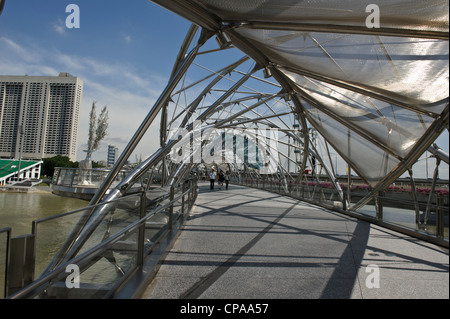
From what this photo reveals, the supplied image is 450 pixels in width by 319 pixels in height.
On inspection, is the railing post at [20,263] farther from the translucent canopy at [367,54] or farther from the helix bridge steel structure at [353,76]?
the translucent canopy at [367,54]

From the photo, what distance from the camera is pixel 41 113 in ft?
237

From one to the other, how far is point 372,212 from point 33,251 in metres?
10.5

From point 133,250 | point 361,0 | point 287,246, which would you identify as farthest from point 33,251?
point 361,0

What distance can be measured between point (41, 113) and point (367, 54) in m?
83.9

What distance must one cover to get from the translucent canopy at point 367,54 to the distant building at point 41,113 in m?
69.9

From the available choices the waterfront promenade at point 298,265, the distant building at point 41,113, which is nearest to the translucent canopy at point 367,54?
the waterfront promenade at point 298,265

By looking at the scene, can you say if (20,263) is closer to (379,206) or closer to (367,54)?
(367,54)

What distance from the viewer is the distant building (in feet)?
223

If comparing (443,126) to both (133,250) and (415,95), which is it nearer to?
(415,95)

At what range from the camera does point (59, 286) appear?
100 inches

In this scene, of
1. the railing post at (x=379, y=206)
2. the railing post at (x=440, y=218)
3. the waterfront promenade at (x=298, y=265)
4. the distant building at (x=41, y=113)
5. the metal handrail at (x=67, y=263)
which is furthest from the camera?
the distant building at (x=41, y=113)

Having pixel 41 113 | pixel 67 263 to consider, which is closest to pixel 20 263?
pixel 67 263

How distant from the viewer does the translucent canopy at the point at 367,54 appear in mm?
4918

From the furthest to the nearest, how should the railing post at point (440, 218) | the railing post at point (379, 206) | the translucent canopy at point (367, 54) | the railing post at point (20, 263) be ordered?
the railing post at point (379, 206) → the railing post at point (440, 218) → the translucent canopy at point (367, 54) → the railing post at point (20, 263)
